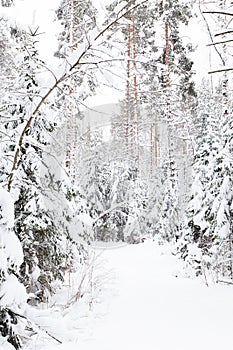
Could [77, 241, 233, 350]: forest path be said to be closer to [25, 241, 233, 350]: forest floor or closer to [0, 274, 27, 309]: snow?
[25, 241, 233, 350]: forest floor

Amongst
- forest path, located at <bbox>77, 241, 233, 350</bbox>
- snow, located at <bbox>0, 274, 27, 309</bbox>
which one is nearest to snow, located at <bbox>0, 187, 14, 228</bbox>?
snow, located at <bbox>0, 274, 27, 309</bbox>

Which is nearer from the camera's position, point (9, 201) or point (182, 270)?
point (9, 201)

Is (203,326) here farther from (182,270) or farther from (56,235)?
(182,270)

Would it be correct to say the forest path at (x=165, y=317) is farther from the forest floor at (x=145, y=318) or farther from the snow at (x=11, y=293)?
the snow at (x=11, y=293)

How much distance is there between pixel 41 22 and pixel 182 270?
6.05 metres

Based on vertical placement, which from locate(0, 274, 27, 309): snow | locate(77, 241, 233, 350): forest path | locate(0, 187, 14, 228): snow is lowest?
locate(77, 241, 233, 350): forest path

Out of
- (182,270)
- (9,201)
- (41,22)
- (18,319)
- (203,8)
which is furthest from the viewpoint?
(182,270)

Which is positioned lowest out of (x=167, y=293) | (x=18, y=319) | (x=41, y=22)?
(x=167, y=293)

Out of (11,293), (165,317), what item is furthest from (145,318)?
(11,293)

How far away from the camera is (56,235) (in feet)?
19.0

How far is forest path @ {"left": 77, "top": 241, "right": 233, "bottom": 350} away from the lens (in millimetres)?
3773

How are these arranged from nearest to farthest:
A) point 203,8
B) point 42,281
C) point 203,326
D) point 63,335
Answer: point 203,8 < point 63,335 < point 203,326 < point 42,281

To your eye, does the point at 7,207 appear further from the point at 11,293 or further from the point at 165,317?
the point at 165,317

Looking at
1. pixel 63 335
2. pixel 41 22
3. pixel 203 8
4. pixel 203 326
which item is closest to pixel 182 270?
pixel 203 326
